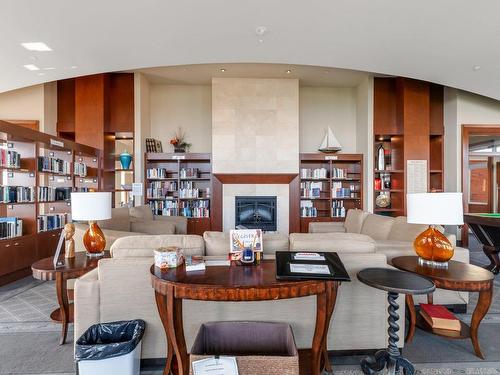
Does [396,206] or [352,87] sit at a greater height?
[352,87]

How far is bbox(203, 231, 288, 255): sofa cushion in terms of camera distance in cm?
208

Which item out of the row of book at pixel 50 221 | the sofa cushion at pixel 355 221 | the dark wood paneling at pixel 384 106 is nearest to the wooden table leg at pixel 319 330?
the sofa cushion at pixel 355 221

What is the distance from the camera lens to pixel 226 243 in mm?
2094

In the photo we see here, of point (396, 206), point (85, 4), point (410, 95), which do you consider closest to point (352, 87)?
point (410, 95)

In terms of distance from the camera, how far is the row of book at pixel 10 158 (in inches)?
140

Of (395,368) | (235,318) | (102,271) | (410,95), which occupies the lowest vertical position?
(395,368)

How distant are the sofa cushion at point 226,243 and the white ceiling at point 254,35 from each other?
2650 mm

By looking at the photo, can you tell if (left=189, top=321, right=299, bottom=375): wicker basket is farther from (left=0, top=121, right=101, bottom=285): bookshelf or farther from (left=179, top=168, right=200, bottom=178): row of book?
(left=179, top=168, right=200, bottom=178): row of book

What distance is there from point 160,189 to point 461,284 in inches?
216

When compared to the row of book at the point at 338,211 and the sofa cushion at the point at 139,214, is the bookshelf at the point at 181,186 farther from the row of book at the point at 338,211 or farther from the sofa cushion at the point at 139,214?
the row of book at the point at 338,211

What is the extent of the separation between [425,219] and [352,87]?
17.4ft

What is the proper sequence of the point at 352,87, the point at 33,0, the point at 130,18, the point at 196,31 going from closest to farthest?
the point at 33,0, the point at 130,18, the point at 196,31, the point at 352,87

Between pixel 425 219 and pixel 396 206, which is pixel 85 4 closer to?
pixel 425 219

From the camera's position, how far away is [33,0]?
2.92m
